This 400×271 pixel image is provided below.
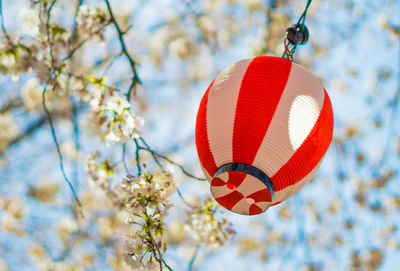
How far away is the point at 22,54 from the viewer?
1802 millimetres

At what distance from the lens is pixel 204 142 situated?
1201 millimetres

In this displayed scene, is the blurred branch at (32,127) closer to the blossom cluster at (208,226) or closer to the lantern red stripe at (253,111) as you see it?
the blossom cluster at (208,226)

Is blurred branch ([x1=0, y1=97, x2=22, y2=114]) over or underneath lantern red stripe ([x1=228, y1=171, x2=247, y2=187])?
over

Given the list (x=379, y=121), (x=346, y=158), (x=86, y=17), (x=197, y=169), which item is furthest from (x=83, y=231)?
(x=379, y=121)

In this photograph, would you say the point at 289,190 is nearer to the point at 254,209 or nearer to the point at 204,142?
the point at 254,209

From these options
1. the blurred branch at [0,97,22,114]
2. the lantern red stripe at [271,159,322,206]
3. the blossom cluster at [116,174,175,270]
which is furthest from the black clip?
the blurred branch at [0,97,22,114]

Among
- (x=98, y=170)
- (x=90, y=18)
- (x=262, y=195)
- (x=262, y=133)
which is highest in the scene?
(x=90, y=18)

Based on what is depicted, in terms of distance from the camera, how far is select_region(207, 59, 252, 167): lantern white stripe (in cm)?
112

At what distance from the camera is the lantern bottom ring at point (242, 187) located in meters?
1.09

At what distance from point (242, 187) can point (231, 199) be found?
0.10m

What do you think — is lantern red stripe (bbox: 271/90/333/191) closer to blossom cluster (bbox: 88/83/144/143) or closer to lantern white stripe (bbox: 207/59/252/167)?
lantern white stripe (bbox: 207/59/252/167)

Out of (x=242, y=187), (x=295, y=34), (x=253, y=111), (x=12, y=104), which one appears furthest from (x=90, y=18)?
(x=12, y=104)

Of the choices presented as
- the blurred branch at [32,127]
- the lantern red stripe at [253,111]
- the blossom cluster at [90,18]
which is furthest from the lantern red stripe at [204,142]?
the blurred branch at [32,127]

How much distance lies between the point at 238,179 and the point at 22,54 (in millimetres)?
1427
